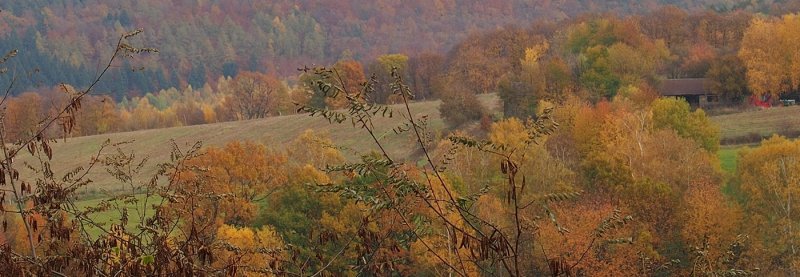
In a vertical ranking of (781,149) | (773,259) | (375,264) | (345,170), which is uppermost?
(345,170)

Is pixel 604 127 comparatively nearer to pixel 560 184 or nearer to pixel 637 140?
pixel 637 140

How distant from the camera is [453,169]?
172ft

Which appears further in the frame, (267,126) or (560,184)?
(267,126)

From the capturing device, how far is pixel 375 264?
291 inches

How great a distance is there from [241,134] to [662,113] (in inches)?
1701

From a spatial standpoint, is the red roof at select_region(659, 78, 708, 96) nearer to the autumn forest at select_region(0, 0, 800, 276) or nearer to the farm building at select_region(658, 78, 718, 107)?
the farm building at select_region(658, 78, 718, 107)

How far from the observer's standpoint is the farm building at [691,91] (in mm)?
82500

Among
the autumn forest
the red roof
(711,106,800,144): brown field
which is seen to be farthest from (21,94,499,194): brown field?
(711,106,800,144): brown field

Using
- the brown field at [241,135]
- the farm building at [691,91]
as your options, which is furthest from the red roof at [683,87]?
the brown field at [241,135]

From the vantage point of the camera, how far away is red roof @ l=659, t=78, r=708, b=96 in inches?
3260

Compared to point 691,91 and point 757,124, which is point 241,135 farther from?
point 757,124

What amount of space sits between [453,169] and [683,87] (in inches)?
1498

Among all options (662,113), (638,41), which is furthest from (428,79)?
(662,113)

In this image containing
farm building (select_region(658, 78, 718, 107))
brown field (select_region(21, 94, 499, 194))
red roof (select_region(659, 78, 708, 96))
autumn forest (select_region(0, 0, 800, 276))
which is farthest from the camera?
red roof (select_region(659, 78, 708, 96))
